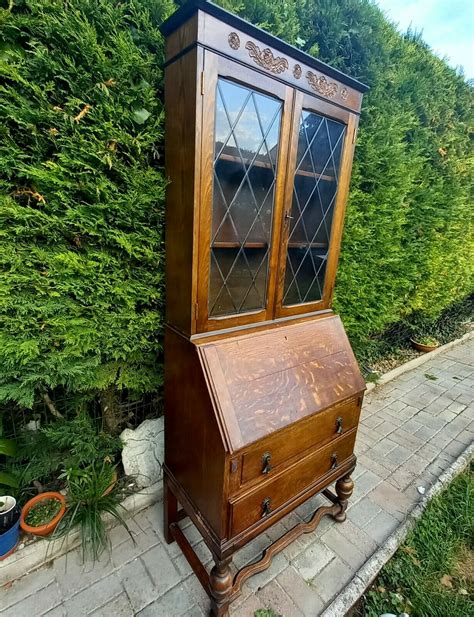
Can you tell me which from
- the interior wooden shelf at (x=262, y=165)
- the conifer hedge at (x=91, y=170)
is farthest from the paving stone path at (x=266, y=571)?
the interior wooden shelf at (x=262, y=165)

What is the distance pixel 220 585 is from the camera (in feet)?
3.74

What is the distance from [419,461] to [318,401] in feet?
4.80

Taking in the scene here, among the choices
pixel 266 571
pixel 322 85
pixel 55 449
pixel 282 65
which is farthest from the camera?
pixel 55 449

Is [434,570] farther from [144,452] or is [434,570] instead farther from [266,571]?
[144,452]

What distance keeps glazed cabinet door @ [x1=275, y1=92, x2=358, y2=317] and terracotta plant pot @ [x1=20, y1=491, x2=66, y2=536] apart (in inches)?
57.5

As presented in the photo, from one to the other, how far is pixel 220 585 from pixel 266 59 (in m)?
1.93

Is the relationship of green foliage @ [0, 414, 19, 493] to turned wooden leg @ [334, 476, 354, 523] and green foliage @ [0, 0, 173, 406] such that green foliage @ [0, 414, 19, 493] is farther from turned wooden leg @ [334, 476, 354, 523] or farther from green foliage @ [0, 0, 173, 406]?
turned wooden leg @ [334, 476, 354, 523]

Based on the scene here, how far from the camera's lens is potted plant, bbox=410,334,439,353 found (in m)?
3.76

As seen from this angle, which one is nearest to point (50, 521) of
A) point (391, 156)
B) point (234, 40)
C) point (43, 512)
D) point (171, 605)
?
point (43, 512)

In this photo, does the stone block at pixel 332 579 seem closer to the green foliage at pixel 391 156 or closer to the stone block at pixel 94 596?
the stone block at pixel 94 596

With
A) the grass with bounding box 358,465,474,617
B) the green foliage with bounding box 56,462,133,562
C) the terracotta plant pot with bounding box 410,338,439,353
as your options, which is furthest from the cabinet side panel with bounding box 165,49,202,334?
the terracotta plant pot with bounding box 410,338,439,353

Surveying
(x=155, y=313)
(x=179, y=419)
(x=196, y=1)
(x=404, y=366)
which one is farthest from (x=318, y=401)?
(x=404, y=366)

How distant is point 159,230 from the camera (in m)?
1.38

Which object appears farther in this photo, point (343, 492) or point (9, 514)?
point (343, 492)
